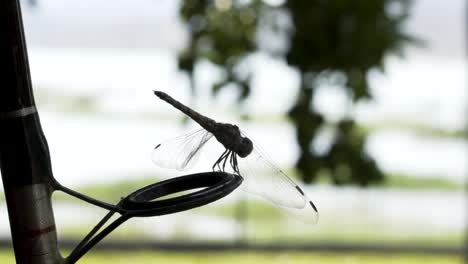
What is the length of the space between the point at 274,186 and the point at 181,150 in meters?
0.09

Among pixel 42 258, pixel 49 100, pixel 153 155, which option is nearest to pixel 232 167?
pixel 153 155

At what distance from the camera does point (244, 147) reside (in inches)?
21.4

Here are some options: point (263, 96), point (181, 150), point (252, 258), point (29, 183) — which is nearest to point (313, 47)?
point (263, 96)

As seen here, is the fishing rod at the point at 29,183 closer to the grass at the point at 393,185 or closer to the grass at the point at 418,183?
the grass at the point at 393,185

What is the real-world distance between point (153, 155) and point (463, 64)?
1839mm

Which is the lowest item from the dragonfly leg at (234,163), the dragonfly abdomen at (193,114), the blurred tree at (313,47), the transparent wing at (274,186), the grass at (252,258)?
the grass at (252,258)

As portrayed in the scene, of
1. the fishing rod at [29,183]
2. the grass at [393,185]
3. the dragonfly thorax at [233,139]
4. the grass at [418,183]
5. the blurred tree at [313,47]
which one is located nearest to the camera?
the fishing rod at [29,183]

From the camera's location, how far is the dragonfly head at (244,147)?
0.54 meters

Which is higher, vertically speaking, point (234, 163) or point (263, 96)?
point (263, 96)

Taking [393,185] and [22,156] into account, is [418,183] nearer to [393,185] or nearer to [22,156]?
[393,185]

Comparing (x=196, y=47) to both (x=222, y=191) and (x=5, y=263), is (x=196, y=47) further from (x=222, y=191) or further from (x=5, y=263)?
(x=222, y=191)

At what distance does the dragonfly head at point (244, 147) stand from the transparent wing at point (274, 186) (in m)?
0.03

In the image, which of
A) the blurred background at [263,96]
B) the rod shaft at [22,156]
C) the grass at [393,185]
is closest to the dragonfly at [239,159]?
the rod shaft at [22,156]

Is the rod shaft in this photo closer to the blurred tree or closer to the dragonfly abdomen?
the dragonfly abdomen
